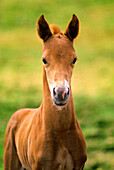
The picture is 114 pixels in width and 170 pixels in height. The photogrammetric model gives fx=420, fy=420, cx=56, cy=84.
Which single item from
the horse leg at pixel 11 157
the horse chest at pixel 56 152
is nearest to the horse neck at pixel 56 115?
the horse chest at pixel 56 152

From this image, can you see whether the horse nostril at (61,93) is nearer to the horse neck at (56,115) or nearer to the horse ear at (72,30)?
the horse neck at (56,115)

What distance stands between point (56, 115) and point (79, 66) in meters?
15.8

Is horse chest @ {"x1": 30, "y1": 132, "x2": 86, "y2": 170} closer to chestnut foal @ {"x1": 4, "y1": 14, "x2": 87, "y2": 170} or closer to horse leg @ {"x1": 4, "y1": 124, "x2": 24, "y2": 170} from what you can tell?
chestnut foal @ {"x1": 4, "y1": 14, "x2": 87, "y2": 170}

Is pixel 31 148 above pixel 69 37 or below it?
below

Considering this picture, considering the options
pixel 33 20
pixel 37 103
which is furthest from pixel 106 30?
pixel 37 103

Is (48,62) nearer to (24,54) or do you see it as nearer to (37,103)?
(37,103)

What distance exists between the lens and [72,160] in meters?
4.63

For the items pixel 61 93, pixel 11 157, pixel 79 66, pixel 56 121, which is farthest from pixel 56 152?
pixel 79 66

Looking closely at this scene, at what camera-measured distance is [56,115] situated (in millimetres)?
4762

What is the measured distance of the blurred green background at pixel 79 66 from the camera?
32.3 feet

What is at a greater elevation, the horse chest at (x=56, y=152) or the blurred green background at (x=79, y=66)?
the blurred green background at (x=79, y=66)

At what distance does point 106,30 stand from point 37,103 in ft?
57.0

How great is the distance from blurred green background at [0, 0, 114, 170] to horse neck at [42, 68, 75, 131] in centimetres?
287

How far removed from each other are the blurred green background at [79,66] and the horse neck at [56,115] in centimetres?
287
